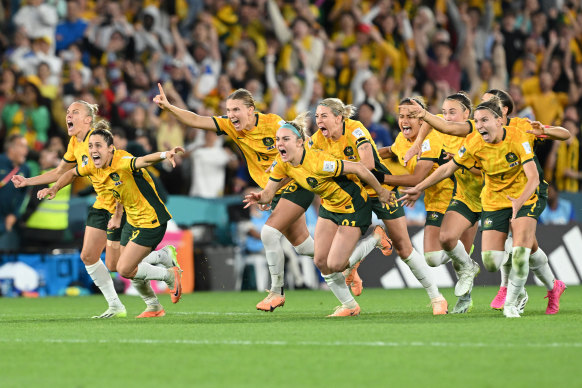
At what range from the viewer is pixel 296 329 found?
843 cm

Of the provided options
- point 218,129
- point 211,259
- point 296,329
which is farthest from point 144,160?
point 211,259

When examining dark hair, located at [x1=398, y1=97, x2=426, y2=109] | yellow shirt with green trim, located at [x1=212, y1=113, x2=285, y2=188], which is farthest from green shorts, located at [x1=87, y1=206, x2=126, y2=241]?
dark hair, located at [x1=398, y1=97, x2=426, y2=109]

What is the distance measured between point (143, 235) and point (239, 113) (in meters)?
1.55

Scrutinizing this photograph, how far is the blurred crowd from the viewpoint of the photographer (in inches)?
621

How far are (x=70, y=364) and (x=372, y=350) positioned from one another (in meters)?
1.92

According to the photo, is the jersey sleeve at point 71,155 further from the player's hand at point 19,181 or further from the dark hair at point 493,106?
the dark hair at point 493,106

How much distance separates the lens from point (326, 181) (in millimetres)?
9602

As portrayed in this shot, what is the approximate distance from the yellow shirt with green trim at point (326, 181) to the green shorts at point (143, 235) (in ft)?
4.40

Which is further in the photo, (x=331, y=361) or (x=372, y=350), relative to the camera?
(x=372, y=350)

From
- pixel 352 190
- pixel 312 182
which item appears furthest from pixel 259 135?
pixel 352 190

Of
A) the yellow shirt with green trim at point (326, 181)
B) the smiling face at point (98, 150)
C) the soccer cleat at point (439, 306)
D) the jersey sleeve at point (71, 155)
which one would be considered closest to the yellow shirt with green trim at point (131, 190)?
the smiling face at point (98, 150)

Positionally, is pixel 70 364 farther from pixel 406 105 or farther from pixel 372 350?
pixel 406 105

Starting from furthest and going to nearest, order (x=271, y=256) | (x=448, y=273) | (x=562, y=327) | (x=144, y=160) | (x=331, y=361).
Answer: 1. (x=448, y=273)
2. (x=271, y=256)
3. (x=144, y=160)
4. (x=562, y=327)
5. (x=331, y=361)

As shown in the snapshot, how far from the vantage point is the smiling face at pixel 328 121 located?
9820 mm
